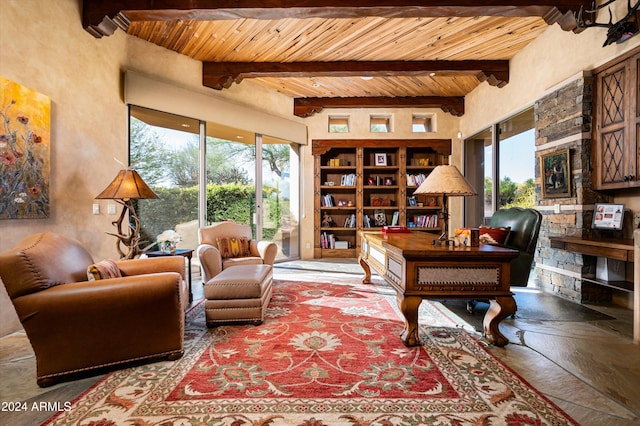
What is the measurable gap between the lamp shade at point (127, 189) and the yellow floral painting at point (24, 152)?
0.49m

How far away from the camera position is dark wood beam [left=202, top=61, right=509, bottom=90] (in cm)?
485

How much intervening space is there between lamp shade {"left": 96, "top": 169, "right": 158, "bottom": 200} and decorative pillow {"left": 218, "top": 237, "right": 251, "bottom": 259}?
1.10 metres

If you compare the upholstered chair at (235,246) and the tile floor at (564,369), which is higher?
the upholstered chair at (235,246)

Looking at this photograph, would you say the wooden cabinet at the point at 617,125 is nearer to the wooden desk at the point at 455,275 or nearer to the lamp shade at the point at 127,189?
the wooden desk at the point at 455,275

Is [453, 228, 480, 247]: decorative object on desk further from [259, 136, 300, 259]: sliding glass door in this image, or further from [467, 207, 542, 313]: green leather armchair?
[259, 136, 300, 259]: sliding glass door

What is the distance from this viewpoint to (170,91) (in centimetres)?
434

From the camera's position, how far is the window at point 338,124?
6.70 m

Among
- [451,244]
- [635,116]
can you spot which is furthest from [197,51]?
[635,116]

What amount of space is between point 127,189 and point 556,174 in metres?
4.79

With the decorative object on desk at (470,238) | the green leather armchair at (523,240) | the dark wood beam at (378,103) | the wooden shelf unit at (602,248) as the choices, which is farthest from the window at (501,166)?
the decorative object on desk at (470,238)

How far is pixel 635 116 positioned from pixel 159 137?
545 cm

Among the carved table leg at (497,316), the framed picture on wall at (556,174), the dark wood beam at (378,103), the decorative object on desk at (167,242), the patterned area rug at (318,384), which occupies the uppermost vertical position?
the dark wood beam at (378,103)

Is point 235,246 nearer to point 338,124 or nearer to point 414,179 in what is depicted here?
point 338,124

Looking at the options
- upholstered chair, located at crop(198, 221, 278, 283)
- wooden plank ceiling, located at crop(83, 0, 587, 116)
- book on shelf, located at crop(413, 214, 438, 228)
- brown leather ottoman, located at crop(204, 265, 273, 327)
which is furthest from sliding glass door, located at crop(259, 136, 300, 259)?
brown leather ottoman, located at crop(204, 265, 273, 327)
